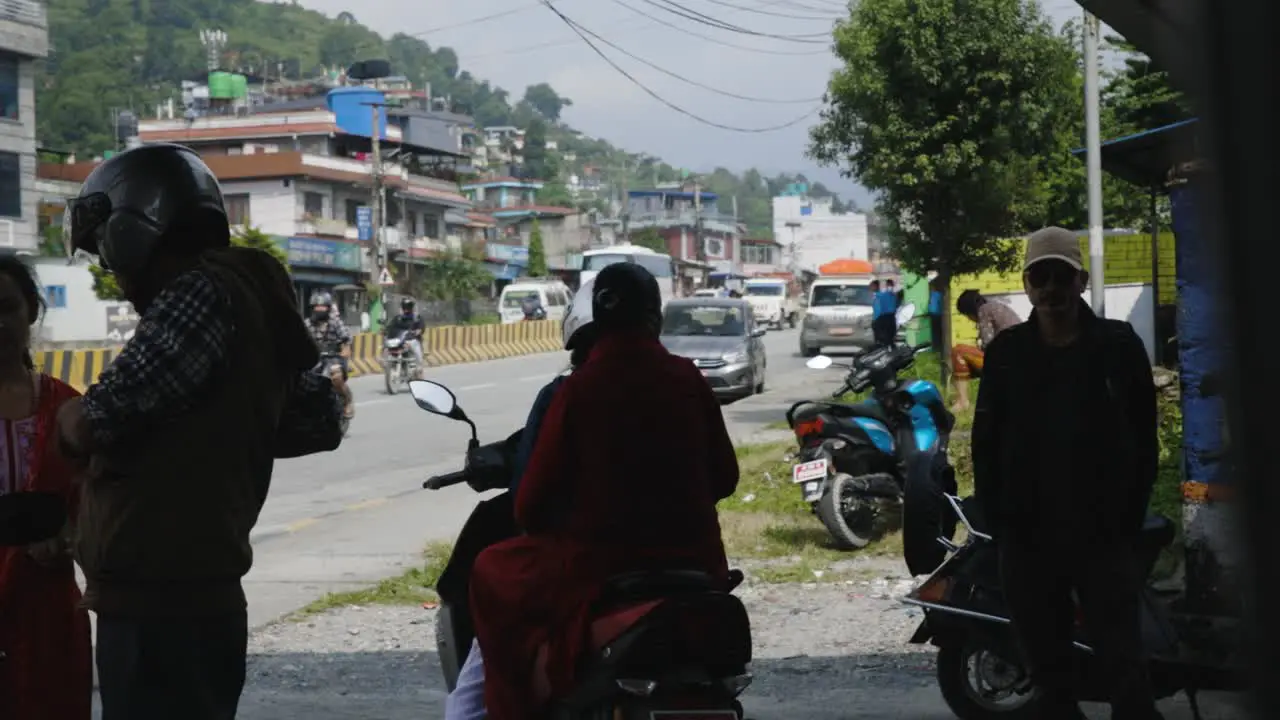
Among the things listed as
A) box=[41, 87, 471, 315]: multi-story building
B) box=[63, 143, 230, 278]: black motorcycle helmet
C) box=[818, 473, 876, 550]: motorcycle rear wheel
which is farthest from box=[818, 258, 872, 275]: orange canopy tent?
box=[63, 143, 230, 278]: black motorcycle helmet

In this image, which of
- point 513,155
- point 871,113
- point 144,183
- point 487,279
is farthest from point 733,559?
point 513,155

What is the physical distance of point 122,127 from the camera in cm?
7900

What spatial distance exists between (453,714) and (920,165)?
52.8ft

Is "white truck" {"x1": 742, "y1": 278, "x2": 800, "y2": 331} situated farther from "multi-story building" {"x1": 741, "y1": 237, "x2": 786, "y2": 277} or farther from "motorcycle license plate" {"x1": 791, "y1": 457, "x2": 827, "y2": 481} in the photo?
"multi-story building" {"x1": 741, "y1": 237, "x2": 786, "y2": 277}

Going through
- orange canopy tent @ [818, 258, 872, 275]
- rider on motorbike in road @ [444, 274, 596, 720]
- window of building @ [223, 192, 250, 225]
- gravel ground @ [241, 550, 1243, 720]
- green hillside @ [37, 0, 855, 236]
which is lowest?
gravel ground @ [241, 550, 1243, 720]

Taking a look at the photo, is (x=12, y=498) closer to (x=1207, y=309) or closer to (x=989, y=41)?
(x=1207, y=309)

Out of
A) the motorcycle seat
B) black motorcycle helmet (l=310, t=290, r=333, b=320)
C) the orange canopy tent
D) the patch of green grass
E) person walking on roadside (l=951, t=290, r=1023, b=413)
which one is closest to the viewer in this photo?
the patch of green grass

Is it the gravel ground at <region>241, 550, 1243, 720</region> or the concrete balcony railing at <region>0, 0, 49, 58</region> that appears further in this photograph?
the concrete balcony railing at <region>0, 0, 49, 58</region>

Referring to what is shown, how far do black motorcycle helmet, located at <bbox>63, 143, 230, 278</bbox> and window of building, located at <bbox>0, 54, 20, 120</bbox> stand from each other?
43745mm

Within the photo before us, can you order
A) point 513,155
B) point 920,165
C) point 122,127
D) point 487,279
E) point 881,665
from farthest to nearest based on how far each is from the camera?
point 513,155, point 122,127, point 487,279, point 920,165, point 881,665

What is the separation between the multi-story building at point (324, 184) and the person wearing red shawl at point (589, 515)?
166 feet

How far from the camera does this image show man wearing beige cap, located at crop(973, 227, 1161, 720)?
4.16 m

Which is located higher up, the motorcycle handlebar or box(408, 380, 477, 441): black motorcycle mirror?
box(408, 380, 477, 441): black motorcycle mirror

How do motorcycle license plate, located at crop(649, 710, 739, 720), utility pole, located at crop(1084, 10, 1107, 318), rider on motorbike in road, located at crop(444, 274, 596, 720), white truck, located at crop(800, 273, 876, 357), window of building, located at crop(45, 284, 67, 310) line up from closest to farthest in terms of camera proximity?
motorcycle license plate, located at crop(649, 710, 739, 720) → rider on motorbike in road, located at crop(444, 274, 596, 720) → utility pole, located at crop(1084, 10, 1107, 318) → white truck, located at crop(800, 273, 876, 357) → window of building, located at crop(45, 284, 67, 310)
